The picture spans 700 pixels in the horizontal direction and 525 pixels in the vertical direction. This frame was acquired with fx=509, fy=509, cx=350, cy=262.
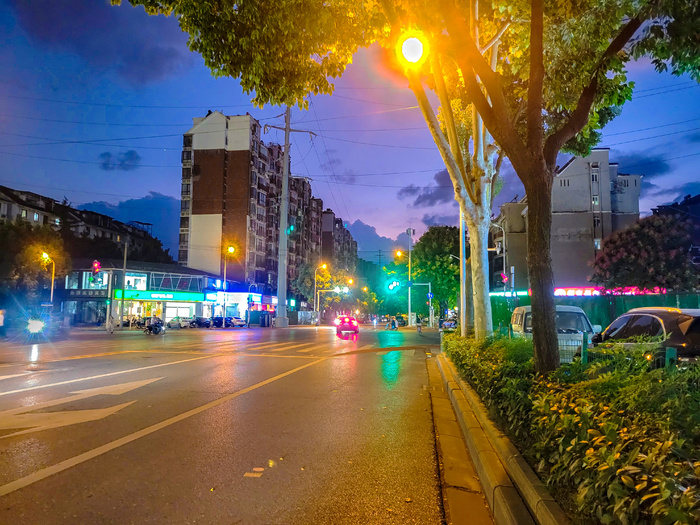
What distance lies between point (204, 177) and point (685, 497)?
75277mm

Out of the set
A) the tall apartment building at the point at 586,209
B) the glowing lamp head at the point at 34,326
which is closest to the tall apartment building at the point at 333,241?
the tall apartment building at the point at 586,209

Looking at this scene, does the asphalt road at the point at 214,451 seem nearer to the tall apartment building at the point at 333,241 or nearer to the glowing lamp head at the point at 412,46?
the glowing lamp head at the point at 412,46

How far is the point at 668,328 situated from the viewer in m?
8.04

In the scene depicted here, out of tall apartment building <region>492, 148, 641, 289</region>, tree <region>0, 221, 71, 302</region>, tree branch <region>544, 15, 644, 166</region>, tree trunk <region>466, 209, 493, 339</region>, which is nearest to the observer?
tree branch <region>544, 15, 644, 166</region>

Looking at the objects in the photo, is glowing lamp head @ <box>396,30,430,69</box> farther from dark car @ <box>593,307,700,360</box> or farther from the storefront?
the storefront

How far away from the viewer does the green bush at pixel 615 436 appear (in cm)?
259

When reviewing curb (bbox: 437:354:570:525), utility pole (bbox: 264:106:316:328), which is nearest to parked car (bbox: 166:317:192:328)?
utility pole (bbox: 264:106:316:328)

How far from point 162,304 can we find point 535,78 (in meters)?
58.2

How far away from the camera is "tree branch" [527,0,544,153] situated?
260 inches

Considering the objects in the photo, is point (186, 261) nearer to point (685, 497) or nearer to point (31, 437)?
point (31, 437)

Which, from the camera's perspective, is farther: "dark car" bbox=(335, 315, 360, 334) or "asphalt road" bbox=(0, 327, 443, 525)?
"dark car" bbox=(335, 315, 360, 334)

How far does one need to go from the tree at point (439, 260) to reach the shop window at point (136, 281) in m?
29.8

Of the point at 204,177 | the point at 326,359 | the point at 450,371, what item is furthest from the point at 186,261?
the point at 450,371

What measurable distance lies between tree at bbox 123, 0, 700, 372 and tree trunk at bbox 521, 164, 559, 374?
1 centimetres
